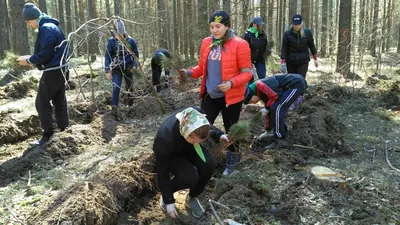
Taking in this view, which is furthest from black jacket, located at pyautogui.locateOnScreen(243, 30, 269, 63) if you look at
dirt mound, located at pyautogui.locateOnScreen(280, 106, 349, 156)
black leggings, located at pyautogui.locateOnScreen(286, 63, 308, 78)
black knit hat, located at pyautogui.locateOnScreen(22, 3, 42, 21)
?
black knit hat, located at pyautogui.locateOnScreen(22, 3, 42, 21)

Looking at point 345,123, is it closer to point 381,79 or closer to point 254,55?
point 254,55

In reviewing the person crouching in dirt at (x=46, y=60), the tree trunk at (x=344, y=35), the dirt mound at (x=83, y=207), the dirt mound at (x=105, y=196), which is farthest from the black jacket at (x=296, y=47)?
the dirt mound at (x=83, y=207)

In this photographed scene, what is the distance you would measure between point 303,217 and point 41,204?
2.49 m

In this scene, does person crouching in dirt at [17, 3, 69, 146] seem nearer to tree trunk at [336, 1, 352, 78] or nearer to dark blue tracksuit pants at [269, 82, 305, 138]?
dark blue tracksuit pants at [269, 82, 305, 138]

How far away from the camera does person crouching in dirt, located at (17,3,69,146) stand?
4.65 metres

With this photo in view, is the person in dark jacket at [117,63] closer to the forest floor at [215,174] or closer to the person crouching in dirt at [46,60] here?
the forest floor at [215,174]

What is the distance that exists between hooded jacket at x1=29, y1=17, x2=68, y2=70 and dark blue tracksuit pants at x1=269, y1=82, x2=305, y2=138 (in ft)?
9.56

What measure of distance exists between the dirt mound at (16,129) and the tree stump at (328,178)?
4571 millimetres

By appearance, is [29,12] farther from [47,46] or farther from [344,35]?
Answer: [344,35]

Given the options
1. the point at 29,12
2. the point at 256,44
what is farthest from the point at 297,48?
the point at 29,12

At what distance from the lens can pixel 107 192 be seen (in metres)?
3.38

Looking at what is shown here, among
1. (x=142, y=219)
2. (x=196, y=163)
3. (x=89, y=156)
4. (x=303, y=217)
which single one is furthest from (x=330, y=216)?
(x=89, y=156)

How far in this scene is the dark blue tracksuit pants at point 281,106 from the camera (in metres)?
4.76

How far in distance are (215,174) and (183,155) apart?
42.5 inches
